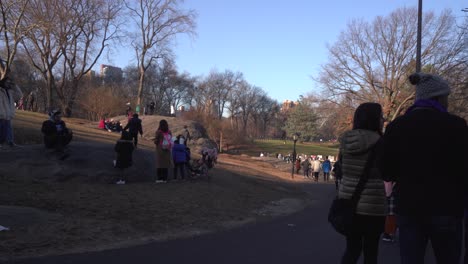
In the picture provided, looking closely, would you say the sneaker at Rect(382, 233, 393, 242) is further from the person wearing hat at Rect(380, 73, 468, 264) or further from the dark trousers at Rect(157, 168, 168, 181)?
the dark trousers at Rect(157, 168, 168, 181)

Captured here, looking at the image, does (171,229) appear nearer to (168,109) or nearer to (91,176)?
(91,176)

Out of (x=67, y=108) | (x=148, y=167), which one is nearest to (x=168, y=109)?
(x=67, y=108)

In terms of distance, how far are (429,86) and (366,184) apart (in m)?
0.96

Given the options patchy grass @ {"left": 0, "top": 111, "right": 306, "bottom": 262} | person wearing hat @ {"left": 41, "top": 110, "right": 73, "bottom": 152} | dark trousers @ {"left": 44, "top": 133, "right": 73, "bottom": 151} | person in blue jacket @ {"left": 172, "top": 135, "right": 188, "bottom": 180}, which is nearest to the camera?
patchy grass @ {"left": 0, "top": 111, "right": 306, "bottom": 262}

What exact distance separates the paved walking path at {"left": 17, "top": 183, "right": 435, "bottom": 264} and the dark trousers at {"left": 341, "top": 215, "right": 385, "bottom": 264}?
92.1 inches

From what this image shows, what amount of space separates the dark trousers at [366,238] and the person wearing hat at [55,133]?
31.0ft

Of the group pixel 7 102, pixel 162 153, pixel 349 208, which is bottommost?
pixel 162 153

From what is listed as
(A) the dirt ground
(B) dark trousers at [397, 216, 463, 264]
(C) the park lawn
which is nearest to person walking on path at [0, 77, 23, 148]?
(A) the dirt ground

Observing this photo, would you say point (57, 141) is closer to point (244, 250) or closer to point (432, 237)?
point (244, 250)

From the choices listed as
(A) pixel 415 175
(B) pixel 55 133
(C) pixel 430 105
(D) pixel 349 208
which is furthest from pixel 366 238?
(B) pixel 55 133

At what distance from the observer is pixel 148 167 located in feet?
43.0

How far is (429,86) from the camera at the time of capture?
334 cm

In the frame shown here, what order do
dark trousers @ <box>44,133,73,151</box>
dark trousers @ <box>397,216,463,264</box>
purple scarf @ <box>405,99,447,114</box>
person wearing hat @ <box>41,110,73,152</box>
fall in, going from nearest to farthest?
dark trousers @ <box>397,216,463,264</box> → purple scarf @ <box>405,99,447,114</box> → person wearing hat @ <box>41,110,73,152</box> → dark trousers @ <box>44,133,73,151</box>

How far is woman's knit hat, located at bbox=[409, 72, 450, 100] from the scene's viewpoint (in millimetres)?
3309
